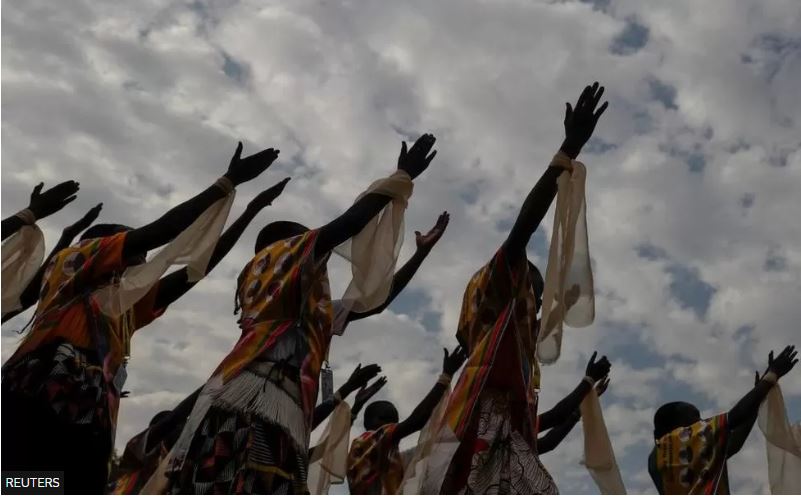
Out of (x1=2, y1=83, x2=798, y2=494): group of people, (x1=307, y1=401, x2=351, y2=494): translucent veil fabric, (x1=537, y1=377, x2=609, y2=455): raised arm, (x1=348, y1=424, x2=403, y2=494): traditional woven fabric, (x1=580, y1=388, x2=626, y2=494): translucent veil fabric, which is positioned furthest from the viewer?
(x1=537, y1=377, x2=609, y2=455): raised arm

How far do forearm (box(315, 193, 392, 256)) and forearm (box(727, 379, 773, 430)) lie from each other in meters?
4.12

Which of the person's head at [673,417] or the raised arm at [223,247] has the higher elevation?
the raised arm at [223,247]

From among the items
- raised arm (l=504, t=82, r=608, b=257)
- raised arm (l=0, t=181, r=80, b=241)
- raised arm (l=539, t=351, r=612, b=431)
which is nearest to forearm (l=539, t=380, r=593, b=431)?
raised arm (l=539, t=351, r=612, b=431)

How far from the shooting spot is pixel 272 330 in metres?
4.48

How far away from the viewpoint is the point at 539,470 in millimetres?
4855

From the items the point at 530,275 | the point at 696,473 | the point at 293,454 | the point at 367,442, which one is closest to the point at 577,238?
the point at 530,275

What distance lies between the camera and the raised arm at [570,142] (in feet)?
16.7

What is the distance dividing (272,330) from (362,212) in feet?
2.52

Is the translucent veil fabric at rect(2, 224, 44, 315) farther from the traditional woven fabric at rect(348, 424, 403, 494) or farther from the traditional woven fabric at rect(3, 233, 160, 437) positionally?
the traditional woven fabric at rect(348, 424, 403, 494)

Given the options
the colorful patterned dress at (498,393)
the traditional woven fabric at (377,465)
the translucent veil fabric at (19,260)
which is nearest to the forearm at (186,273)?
the translucent veil fabric at (19,260)

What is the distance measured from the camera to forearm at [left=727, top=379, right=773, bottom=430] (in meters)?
7.54

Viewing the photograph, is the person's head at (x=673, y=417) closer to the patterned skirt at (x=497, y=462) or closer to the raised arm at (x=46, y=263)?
the patterned skirt at (x=497, y=462)

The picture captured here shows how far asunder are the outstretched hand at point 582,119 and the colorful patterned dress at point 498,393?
0.71 meters

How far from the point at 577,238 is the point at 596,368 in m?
2.06
